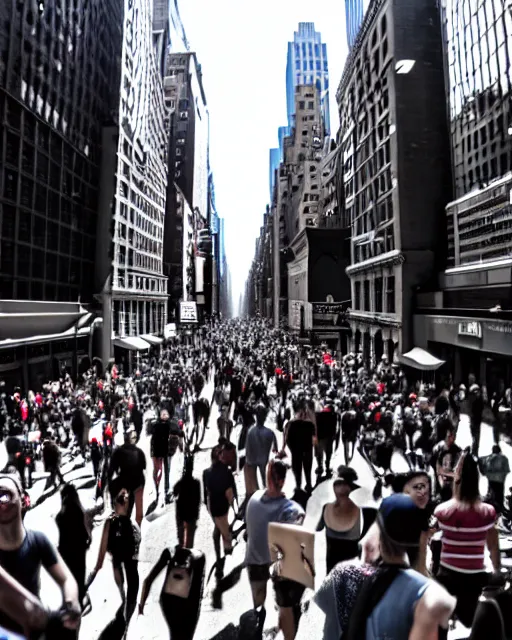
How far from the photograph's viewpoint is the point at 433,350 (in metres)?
35.8

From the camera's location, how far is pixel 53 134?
41250 mm

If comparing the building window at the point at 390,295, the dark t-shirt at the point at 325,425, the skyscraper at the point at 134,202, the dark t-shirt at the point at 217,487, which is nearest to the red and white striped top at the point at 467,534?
the dark t-shirt at the point at 217,487

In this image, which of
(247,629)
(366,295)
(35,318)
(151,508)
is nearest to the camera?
(247,629)

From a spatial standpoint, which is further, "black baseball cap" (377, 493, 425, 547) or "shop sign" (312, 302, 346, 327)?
"shop sign" (312, 302, 346, 327)

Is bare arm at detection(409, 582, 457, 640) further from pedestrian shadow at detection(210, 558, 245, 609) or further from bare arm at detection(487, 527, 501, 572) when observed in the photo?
pedestrian shadow at detection(210, 558, 245, 609)

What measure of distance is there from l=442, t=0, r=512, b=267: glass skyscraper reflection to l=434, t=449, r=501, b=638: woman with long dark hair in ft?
81.3

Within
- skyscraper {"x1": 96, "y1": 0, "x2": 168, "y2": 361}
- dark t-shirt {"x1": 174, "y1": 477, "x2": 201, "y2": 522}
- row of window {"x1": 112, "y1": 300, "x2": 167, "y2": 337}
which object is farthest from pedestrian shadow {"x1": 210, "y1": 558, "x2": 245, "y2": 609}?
row of window {"x1": 112, "y1": 300, "x2": 167, "y2": 337}

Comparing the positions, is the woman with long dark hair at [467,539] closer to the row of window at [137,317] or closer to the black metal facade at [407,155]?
the black metal facade at [407,155]

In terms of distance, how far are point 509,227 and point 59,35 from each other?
34.1m

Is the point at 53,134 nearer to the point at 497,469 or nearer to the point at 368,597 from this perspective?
the point at 497,469

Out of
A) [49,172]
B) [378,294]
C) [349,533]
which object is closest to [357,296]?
[378,294]

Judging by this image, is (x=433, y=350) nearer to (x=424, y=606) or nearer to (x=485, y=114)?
(x=485, y=114)

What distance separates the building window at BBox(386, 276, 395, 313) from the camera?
132 feet

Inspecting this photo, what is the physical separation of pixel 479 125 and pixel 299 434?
27791mm
